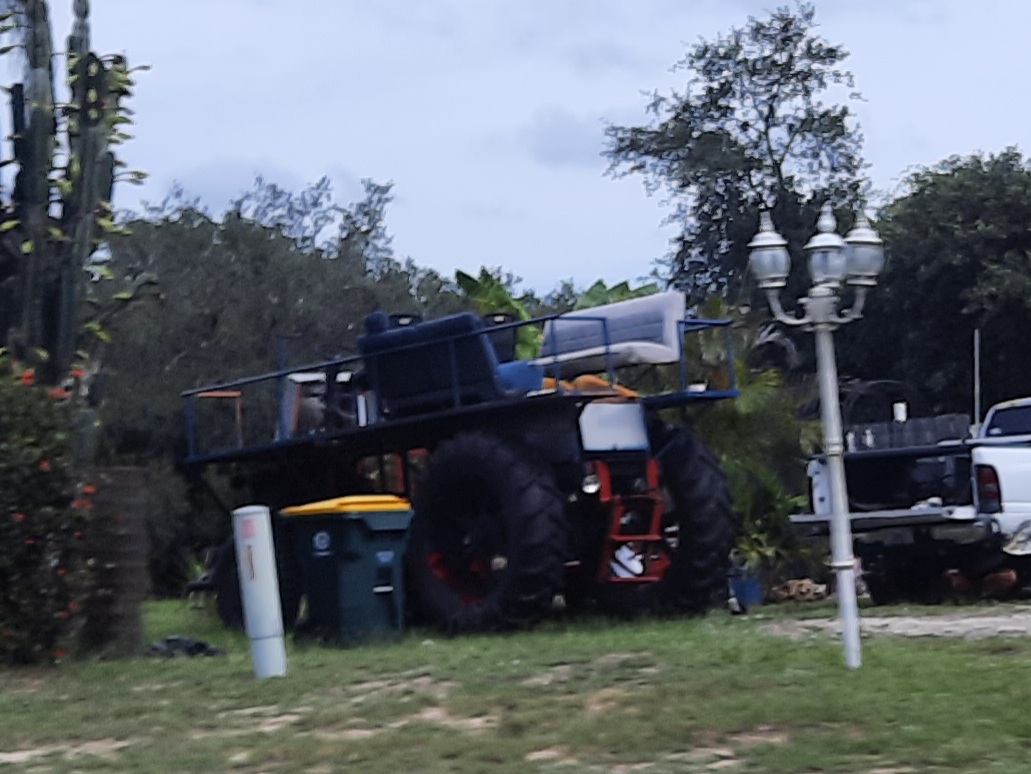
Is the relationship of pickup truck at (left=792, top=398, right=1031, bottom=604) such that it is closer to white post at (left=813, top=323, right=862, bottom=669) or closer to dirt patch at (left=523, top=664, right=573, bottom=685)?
white post at (left=813, top=323, right=862, bottom=669)

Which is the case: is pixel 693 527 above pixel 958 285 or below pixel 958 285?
below

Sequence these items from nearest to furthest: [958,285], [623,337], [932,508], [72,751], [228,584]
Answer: [72,751], [623,337], [932,508], [228,584], [958,285]

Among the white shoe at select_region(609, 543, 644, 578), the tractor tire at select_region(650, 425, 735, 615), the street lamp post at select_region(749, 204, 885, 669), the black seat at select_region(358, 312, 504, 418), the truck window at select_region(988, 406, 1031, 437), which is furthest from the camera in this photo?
the truck window at select_region(988, 406, 1031, 437)

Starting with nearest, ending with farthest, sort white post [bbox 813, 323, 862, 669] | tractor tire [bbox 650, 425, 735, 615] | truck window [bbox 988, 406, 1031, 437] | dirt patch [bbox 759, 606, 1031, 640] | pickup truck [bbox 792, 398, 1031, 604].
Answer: white post [bbox 813, 323, 862, 669] → dirt patch [bbox 759, 606, 1031, 640] → tractor tire [bbox 650, 425, 735, 615] → pickup truck [bbox 792, 398, 1031, 604] → truck window [bbox 988, 406, 1031, 437]

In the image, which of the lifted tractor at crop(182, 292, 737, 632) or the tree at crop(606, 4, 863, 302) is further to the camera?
the tree at crop(606, 4, 863, 302)

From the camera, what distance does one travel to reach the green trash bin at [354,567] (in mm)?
13305

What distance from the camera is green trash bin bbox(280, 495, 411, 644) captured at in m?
13.3

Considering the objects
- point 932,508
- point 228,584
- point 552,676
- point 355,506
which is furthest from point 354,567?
point 932,508

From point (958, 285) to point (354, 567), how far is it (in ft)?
73.0

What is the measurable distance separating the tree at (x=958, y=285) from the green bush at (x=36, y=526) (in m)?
22.4

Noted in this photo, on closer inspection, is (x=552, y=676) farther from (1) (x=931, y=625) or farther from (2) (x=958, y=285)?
(2) (x=958, y=285)

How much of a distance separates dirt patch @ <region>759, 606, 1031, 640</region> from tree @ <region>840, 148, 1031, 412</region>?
18.5m

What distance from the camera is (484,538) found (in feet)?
46.7

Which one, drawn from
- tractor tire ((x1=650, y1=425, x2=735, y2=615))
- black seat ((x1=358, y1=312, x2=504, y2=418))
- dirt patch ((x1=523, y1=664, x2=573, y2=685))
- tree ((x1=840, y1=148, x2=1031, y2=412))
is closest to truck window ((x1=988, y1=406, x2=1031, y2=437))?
tractor tire ((x1=650, y1=425, x2=735, y2=615))
